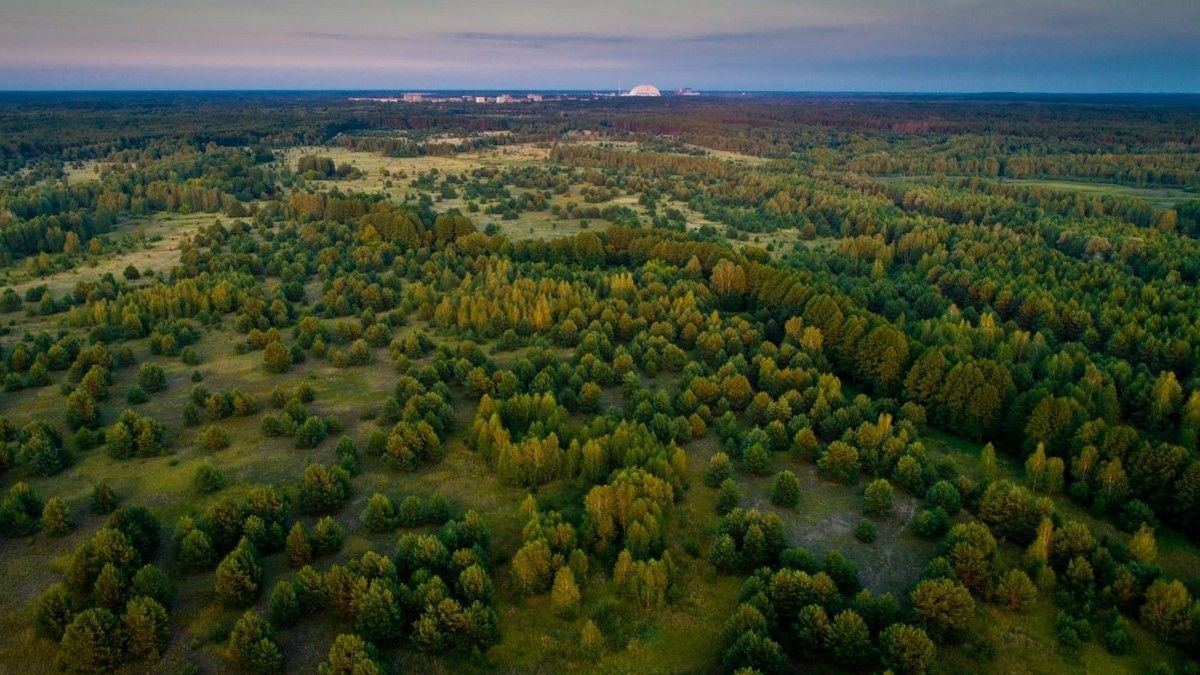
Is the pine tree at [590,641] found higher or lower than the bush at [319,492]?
lower

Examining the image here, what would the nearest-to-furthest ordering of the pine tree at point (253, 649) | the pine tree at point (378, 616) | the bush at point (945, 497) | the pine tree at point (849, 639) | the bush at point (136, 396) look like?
1. the pine tree at point (253, 649)
2. the pine tree at point (849, 639)
3. the pine tree at point (378, 616)
4. the bush at point (945, 497)
5. the bush at point (136, 396)

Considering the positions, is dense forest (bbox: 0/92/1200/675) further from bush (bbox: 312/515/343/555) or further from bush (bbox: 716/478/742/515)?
bush (bbox: 716/478/742/515)

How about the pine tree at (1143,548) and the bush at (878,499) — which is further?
the bush at (878,499)

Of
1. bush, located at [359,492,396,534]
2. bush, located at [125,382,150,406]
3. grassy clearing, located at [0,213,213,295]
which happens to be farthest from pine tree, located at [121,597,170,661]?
grassy clearing, located at [0,213,213,295]

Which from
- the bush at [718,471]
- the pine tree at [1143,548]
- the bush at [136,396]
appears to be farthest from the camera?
the bush at [136,396]

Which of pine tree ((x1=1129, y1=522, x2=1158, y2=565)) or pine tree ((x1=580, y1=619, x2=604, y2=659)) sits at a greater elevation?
pine tree ((x1=1129, y1=522, x2=1158, y2=565))

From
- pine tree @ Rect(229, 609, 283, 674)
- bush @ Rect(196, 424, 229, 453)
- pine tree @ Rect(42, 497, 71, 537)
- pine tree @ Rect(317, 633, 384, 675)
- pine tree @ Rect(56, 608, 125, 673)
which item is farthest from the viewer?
bush @ Rect(196, 424, 229, 453)

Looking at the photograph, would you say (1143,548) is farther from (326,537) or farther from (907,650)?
(326,537)

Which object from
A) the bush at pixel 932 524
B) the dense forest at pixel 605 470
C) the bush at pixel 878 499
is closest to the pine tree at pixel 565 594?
the dense forest at pixel 605 470

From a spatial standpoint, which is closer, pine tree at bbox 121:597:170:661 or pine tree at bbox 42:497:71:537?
pine tree at bbox 121:597:170:661

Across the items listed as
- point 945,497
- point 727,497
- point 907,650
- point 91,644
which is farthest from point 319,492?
point 945,497

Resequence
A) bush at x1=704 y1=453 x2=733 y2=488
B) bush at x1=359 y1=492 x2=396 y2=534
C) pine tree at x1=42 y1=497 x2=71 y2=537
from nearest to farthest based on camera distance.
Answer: pine tree at x1=42 y1=497 x2=71 y2=537 < bush at x1=359 y1=492 x2=396 y2=534 < bush at x1=704 y1=453 x2=733 y2=488

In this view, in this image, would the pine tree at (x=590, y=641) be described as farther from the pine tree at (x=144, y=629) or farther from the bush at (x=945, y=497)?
the bush at (x=945, y=497)
